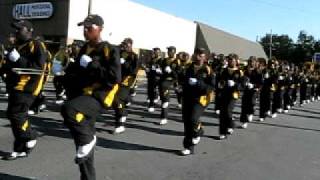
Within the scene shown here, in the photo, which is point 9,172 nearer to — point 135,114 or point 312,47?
point 135,114

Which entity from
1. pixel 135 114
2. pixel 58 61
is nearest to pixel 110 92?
pixel 135 114

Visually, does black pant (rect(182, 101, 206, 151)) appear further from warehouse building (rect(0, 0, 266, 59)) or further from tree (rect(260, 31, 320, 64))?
tree (rect(260, 31, 320, 64))

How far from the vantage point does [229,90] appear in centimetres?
1138

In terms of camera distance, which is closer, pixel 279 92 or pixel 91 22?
pixel 91 22

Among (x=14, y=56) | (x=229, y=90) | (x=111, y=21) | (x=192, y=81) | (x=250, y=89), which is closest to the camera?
(x=14, y=56)

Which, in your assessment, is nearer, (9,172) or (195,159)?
(9,172)

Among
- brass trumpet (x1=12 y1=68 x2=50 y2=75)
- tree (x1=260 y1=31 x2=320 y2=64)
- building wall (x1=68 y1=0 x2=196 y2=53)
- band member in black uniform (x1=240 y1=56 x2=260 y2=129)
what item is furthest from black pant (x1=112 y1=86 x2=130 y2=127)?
tree (x1=260 y1=31 x2=320 y2=64)

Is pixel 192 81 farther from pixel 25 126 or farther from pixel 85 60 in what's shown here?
pixel 85 60

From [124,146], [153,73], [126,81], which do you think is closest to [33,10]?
[153,73]

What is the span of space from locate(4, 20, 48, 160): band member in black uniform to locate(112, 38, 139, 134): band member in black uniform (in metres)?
3.07

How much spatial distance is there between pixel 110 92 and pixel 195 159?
300cm

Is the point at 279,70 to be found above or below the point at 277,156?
above

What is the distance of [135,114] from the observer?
1441cm

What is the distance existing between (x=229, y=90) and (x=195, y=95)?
7.37 feet
